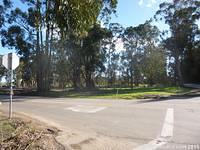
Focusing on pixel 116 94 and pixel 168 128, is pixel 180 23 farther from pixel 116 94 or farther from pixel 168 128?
Answer: pixel 168 128

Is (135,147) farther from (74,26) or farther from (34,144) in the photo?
(74,26)

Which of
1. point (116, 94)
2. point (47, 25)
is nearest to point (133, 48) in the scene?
point (116, 94)

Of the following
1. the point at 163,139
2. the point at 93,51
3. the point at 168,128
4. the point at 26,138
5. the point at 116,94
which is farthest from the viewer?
the point at 93,51

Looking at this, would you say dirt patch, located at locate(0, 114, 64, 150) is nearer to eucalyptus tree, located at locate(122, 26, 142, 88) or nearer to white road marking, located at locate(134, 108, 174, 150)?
white road marking, located at locate(134, 108, 174, 150)

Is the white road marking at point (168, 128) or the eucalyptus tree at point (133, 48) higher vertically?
the eucalyptus tree at point (133, 48)

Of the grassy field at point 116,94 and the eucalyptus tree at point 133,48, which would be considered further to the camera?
the eucalyptus tree at point 133,48

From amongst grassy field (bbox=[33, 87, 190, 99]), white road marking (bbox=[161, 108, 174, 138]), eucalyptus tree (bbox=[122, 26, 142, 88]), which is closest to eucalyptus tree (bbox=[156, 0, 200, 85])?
eucalyptus tree (bbox=[122, 26, 142, 88])

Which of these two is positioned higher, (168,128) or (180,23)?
(180,23)

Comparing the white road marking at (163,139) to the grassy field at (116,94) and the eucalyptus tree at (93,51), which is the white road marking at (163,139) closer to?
the grassy field at (116,94)

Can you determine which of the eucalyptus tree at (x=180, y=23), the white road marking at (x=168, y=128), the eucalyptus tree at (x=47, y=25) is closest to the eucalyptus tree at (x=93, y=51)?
the eucalyptus tree at (x=47, y=25)

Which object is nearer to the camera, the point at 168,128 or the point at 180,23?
the point at 168,128

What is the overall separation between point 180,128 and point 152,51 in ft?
191

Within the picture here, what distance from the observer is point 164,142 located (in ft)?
25.4

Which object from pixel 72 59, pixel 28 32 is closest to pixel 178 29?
pixel 72 59
